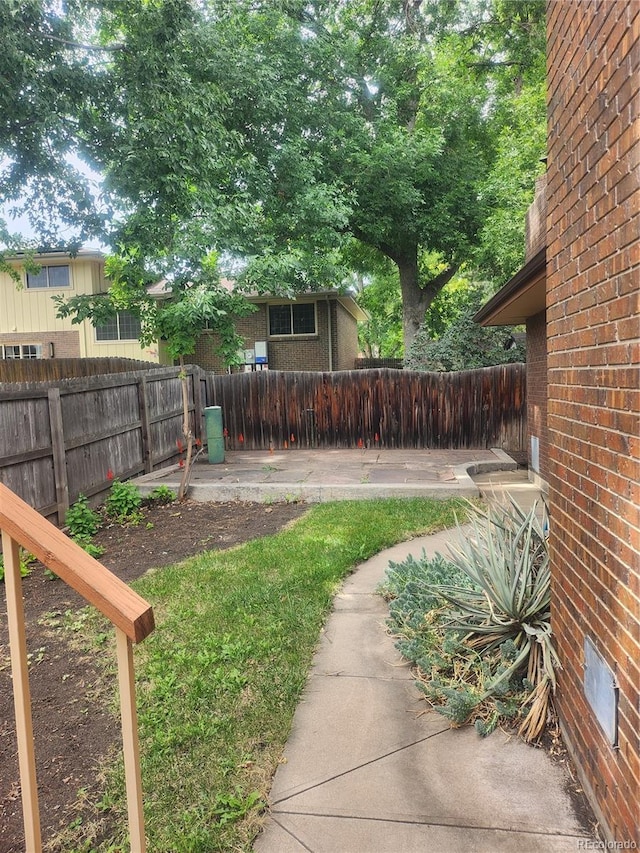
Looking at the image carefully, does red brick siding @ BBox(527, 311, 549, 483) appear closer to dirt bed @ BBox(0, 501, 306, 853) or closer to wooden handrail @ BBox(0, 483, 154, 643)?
dirt bed @ BBox(0, 501, 306, 853)

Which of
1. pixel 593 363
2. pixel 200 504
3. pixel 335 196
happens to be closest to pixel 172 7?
pixel 200 504

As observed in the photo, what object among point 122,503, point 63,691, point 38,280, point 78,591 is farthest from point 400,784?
point 38,280

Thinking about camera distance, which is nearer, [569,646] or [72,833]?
[72,833]

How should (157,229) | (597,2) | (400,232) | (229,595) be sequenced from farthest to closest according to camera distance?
(400,232) → (157,229) → (229,595) → (597,2)

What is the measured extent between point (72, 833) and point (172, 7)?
8.68m

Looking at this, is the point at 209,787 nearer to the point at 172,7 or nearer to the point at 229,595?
the point at 229,595

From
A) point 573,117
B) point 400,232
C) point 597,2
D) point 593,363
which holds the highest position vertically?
point 400,232

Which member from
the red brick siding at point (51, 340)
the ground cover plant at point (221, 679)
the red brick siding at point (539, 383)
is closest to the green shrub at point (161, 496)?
the ground cover plant at point (221, 679)

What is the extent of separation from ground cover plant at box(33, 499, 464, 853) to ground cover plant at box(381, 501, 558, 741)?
0.69m

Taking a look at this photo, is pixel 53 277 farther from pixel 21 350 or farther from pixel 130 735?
pixel 130 735

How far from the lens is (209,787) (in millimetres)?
2455

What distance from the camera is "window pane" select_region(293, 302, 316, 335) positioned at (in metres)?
20.6

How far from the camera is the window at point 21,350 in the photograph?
2020 cm

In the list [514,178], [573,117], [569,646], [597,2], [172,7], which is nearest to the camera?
[597,2]
